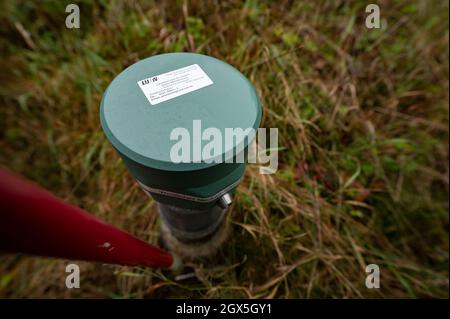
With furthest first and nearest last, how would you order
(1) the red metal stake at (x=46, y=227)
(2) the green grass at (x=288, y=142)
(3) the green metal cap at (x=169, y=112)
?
1. (2) the green grass at (x=288, y=142)
2. (3) the green metal cap at (x=169, y=112)
3. (1) the red metal stake at (x=46, y=227)

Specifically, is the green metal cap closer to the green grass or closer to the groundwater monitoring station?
the groundwater monitoring station

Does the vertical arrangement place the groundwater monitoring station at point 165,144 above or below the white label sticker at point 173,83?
below

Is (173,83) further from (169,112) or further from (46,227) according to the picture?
(46,227)

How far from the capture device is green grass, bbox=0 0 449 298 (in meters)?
1.35

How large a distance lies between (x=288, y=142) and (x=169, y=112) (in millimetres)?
872

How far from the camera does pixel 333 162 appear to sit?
1521mm

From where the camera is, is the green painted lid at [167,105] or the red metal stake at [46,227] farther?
the green painted lid at [167,105]

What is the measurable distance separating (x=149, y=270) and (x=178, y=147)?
83cm

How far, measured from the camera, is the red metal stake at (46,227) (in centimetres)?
44

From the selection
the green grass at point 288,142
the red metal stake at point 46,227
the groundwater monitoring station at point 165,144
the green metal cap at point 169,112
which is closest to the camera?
the red metal stake at point 46,227

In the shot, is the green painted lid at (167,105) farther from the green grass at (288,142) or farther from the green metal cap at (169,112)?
the green grass at (288,142)

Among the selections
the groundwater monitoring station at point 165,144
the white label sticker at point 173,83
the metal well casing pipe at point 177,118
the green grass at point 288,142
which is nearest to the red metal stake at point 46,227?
the groundwater monitoring station at point 165,144

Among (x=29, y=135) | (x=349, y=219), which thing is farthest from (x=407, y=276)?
(x=29, y=135)

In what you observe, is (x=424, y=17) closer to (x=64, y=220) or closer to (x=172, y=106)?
(x=172, y=106)
